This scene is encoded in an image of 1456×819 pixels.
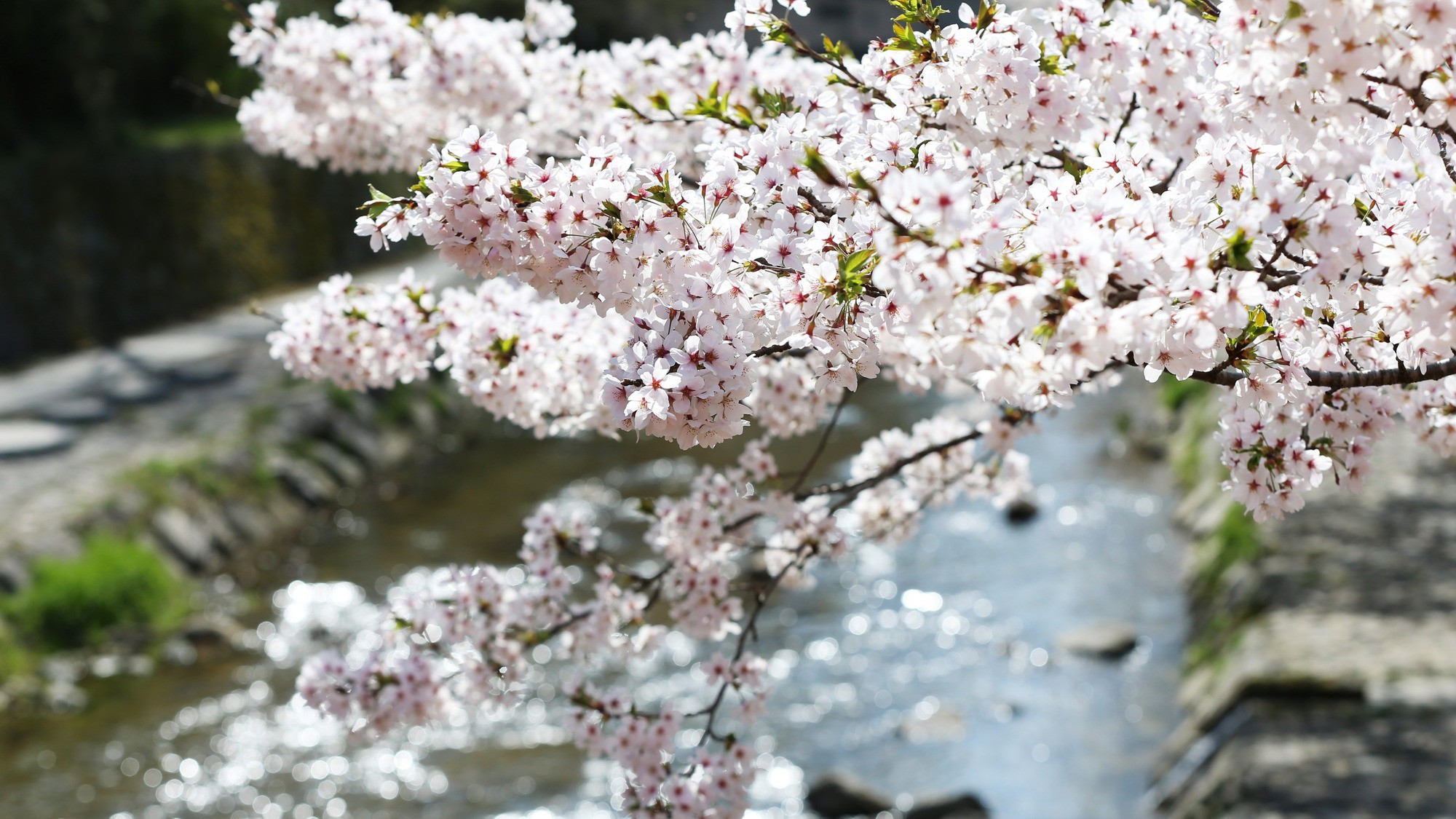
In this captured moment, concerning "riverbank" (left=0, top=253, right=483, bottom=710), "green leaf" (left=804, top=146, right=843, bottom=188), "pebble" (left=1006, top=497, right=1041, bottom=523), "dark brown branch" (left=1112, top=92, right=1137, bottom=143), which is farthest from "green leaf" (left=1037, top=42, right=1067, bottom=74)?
"riverbank" (left=0, top=253, right=483, bottom=710)

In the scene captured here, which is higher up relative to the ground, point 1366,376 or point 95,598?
point 95,598

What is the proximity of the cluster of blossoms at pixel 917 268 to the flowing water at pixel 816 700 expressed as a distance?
9.14ft

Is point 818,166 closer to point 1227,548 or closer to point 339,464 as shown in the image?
point 1227,548

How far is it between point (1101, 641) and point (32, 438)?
782 cm

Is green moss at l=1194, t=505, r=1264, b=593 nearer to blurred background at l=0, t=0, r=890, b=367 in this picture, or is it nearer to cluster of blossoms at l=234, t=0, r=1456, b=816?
cluster of blossoms at l=234, t=0, r=1456, b=816

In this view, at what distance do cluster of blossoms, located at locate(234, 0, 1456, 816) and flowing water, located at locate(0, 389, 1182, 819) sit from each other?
279cm

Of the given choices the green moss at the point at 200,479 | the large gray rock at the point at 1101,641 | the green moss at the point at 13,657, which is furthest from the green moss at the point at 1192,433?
the green moss at the point at 13,657

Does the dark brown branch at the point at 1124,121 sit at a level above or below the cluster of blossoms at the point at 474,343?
above

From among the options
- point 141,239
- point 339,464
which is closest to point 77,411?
point 339,464

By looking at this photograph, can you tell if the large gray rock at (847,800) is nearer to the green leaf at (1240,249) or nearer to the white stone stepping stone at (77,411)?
the green leaf at (1240,249)

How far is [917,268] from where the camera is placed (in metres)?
1.56

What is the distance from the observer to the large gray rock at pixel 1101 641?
688 centimetres

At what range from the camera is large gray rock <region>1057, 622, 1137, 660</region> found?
6.88m

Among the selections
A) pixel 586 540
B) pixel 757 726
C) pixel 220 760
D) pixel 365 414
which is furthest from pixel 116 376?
pixel 586 540
